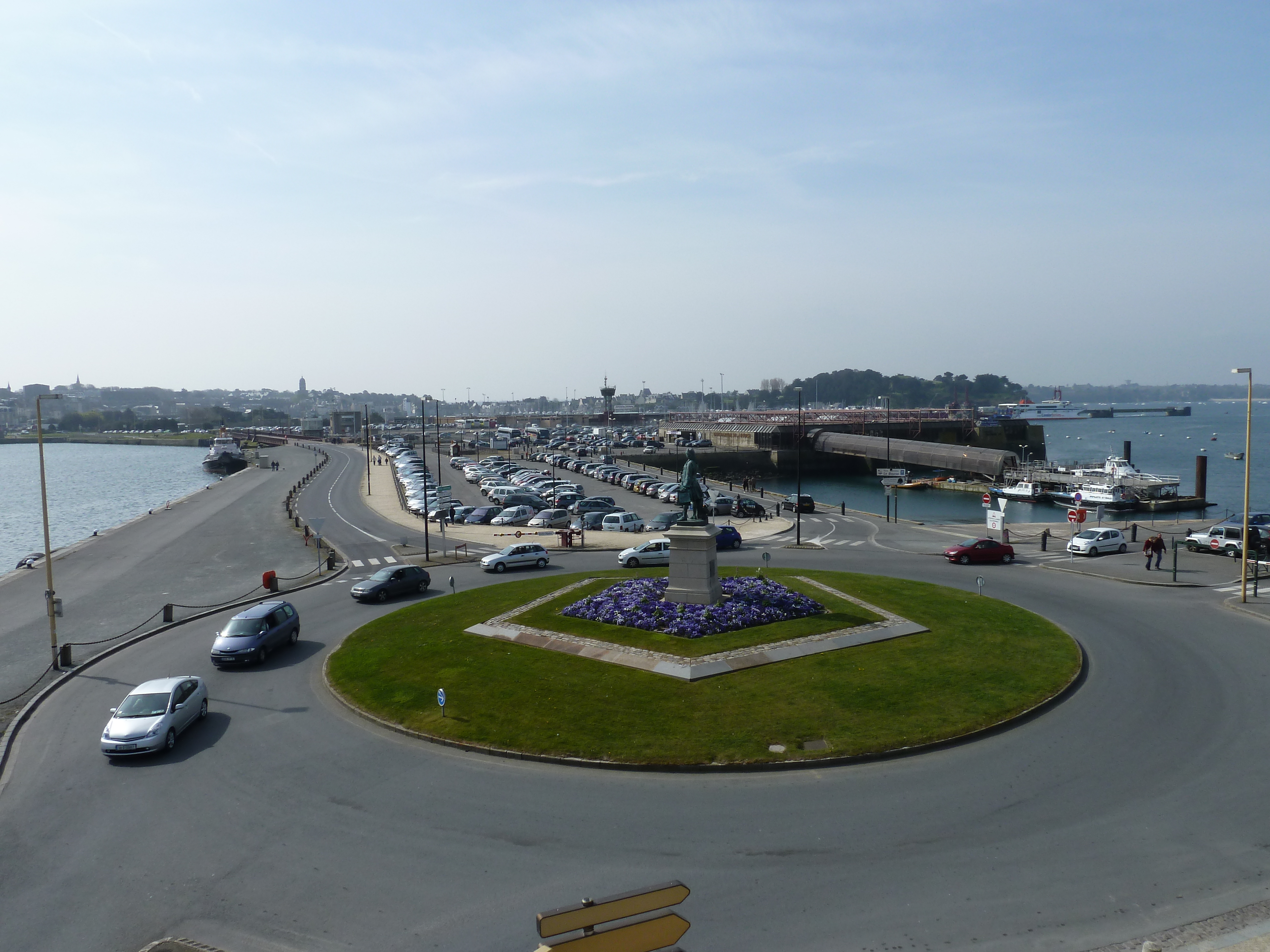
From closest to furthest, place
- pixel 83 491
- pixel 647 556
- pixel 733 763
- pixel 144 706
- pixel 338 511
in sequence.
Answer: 1. pixel 733 763
2. pixel 144 706
3. pixel 647 556
4. pixel 338 511
5. pixel 83 491

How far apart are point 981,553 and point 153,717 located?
113ft

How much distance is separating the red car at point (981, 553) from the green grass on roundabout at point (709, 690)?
38.5 ft

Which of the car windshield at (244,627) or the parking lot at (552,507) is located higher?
the car windshield at (244,627)

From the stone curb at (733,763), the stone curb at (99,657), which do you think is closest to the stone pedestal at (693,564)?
the stone curb at (733,763)

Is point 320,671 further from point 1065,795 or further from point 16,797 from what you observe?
point 1065,795

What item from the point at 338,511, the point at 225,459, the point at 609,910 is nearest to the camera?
the point at 609,910

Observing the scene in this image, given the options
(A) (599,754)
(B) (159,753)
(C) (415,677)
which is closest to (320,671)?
(C) (415,677)

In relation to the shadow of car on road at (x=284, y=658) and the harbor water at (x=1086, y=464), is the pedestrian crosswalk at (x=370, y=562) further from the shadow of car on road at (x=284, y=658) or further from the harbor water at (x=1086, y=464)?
the harbor water at (x=1086, y=464)

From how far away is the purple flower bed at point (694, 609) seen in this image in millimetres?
24953

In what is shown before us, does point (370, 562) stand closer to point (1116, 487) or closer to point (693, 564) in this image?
point (693, 564)

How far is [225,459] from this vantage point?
5541 inches

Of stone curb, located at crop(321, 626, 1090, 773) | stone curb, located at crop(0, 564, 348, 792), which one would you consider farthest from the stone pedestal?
stone curb, located at crop(0, 564, 348, 792)

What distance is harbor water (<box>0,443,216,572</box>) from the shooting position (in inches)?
2894

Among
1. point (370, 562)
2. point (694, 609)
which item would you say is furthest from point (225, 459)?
point (694, 609)
